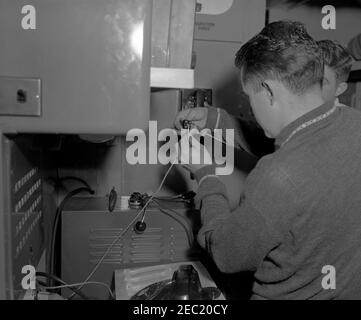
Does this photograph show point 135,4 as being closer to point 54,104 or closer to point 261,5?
point 54,104

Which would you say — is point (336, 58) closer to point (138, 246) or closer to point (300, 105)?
point (300, 105)

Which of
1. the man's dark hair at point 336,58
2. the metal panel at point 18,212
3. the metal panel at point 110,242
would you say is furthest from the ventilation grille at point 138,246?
the man's dark hair at point 336,58

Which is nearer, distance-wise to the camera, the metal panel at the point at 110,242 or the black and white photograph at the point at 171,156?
the black and white photograph at the point at 171,156

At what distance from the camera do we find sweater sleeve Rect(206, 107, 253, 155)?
4.11 feet

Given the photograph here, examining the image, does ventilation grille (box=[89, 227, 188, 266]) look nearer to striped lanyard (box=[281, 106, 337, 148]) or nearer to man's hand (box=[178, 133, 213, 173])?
man's hand (box=[178, 133, 213, 173])

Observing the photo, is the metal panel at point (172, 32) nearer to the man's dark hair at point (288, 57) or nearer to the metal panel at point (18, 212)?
the man's dark hair at point (288, 57)

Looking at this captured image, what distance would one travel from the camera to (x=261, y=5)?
1.44 metres

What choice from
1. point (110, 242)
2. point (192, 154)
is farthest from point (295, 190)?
point (110, 242)

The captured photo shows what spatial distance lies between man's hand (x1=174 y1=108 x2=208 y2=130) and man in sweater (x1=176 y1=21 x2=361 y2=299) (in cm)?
30

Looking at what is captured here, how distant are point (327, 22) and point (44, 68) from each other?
1593 millimetres

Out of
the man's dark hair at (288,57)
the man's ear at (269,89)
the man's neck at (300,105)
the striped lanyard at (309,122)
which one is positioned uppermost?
the man's dark hair at (288,57)

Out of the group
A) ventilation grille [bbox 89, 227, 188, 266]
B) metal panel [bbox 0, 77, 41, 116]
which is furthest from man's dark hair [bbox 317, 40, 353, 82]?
metal panel [bbox 0, 77, 41, 116]

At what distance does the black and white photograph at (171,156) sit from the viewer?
637 millimetres
